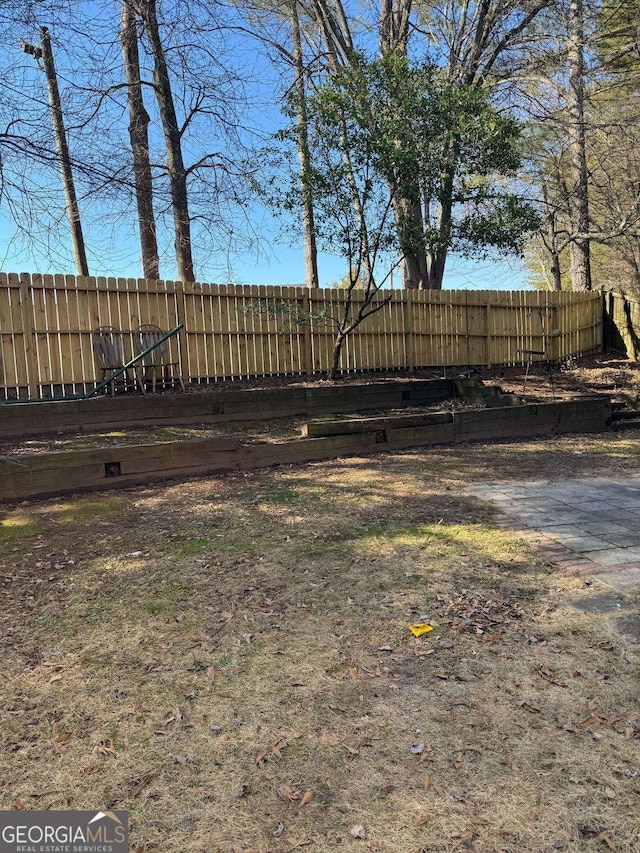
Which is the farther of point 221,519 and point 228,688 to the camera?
point 221,519

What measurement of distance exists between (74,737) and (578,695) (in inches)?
71.7

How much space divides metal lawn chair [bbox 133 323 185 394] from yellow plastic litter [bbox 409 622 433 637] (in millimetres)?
6821

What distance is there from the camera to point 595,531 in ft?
12.8

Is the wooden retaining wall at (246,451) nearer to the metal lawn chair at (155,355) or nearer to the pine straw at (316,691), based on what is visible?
Result: the pine straw at (316,691)

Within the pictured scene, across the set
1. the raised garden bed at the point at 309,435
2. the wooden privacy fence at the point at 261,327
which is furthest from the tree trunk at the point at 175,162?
the raised garden bed at the point at 309,435

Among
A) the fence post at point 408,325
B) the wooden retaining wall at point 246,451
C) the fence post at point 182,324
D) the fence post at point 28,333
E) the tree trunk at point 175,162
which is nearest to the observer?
the wooden retaining wall at point 246,451

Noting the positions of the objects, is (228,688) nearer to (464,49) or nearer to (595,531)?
(595,531)

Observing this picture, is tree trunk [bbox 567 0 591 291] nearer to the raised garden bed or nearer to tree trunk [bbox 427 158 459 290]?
tree trunk [bbox 427 158 459 290]

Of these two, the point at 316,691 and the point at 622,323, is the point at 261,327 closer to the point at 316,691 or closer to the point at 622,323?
the point at 316,691

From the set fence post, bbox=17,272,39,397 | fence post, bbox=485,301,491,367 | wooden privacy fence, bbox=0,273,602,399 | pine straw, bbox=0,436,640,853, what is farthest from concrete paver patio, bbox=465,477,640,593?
fence post, bbox=485,301,491,367

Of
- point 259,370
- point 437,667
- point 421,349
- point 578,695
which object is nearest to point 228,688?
point 437,667

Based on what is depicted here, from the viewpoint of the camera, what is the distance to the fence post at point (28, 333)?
7934 millimetres

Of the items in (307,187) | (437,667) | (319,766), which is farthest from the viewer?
(307,187)

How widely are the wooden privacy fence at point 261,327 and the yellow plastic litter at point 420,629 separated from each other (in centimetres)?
722
